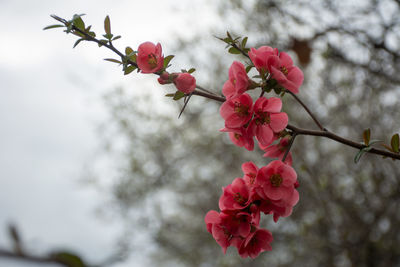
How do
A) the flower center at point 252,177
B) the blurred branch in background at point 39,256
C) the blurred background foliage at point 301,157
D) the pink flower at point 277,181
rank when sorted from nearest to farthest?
1. the blurred branch in background at point 39,256
2. the pink flower at point 277,181
3. the flower center at point 252,177
4. the blurred background foliage at point 301,157

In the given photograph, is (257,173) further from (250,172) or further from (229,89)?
(229,89)

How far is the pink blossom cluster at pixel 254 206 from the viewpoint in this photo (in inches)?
34.9

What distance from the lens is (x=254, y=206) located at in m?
0.90

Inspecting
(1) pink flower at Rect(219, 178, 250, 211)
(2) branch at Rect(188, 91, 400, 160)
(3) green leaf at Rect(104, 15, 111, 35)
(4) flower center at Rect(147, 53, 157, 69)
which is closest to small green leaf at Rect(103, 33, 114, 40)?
(3) green leaf at Rect(104, 15, 111, 35)

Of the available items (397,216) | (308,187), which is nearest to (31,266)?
(308,187)

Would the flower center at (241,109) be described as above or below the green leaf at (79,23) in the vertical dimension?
below

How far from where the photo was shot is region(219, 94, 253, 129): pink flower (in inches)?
35.2

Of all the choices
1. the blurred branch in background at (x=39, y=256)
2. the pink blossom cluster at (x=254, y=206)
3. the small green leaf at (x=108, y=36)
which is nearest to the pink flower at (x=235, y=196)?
the pink blossom cluster at (x=254, y=206)

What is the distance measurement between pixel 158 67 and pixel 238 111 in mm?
236

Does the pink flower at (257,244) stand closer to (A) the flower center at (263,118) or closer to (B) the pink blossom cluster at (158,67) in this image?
(A) the flower center at (263,118)

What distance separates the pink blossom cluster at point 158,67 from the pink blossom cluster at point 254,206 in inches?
11.4

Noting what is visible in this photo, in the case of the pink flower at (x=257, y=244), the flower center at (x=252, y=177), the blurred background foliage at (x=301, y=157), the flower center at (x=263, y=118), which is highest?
the blurred background foliage at (x=301, y=157)

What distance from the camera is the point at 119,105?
17.5ft

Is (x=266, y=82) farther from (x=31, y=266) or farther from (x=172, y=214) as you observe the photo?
(x=172, y=214)
